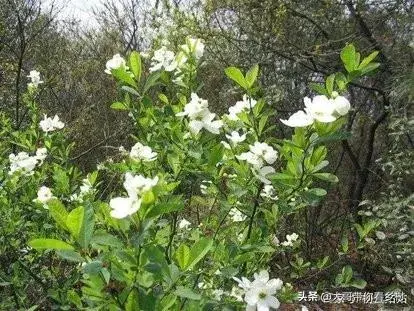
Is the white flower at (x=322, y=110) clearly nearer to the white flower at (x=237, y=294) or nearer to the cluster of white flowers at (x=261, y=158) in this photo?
the cluster of white flowers at (x=261, y=158)

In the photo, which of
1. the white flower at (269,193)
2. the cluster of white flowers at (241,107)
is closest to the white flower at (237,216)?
the white flower at (269,193)

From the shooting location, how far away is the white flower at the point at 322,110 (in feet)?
4.76

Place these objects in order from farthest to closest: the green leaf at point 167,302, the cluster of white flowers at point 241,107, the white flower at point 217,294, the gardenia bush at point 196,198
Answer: the cluster of white flowers at point 241,107
the white flower at point 217,294
the green leaf at point 167,302
the gardenia bush at point 196,198

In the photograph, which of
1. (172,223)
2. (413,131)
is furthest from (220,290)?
(413,131)

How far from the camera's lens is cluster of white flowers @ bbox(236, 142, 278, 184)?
164 cm

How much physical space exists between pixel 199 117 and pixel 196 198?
0.51 metres

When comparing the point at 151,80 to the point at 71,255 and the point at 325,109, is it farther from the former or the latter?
the point at 71,255

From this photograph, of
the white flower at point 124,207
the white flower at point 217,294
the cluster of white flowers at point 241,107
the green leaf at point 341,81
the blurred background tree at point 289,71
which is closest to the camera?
the white flower at point 124,207

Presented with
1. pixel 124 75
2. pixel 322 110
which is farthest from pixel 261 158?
pixel 124 75

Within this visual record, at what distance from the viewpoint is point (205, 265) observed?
6.30 feet

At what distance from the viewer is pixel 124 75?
177 cm

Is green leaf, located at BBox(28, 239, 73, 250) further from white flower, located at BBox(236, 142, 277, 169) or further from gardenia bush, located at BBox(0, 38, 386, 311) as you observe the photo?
white flower, located at BBox(236, 142, 277, 169)

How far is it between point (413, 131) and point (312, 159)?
2.43 metres

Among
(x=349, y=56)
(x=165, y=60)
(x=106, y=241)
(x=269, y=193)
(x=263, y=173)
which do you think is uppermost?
(x=165, y=60)
